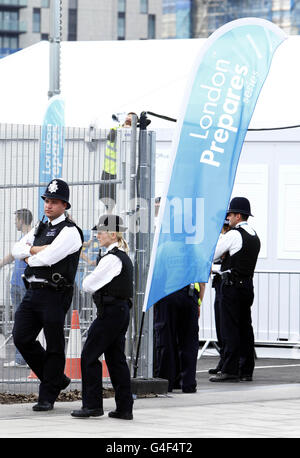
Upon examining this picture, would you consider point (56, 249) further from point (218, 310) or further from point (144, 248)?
point (218, 310)

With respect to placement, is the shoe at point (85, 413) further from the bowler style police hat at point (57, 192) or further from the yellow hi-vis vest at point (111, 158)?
the yellow hi-vis vest at point (111, 158)

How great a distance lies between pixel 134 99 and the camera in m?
17.3

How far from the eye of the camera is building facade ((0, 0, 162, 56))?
109375 mm

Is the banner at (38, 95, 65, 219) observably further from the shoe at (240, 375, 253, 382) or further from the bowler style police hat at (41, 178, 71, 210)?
the shoe at (240, 375, 253, 382)

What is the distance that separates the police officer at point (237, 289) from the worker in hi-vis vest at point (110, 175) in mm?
1960

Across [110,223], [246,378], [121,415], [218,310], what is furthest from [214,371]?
[110,223]

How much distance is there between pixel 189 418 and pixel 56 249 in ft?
5.82

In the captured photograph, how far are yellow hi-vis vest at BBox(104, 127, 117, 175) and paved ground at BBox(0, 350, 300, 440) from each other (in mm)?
2252

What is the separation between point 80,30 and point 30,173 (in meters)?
99.6

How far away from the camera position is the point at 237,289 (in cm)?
1316

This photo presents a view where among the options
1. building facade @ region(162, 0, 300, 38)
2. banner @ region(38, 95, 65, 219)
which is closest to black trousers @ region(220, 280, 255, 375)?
banner @ region(38, 95, 65, 219)
